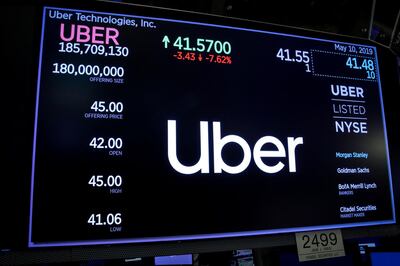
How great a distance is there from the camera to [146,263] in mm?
4988

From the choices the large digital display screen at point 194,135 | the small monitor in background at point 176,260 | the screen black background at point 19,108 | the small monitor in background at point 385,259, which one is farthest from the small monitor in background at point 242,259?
the screen black background at point 19,108

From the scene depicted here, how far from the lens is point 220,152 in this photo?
5.21 ft

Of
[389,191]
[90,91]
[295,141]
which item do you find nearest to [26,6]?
Answer: [90,91]

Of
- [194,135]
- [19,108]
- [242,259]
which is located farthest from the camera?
[242,259]

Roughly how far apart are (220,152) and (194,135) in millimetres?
136

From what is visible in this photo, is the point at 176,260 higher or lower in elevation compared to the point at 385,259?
lower

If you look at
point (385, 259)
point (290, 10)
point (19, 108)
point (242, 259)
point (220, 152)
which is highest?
point (290, 10)

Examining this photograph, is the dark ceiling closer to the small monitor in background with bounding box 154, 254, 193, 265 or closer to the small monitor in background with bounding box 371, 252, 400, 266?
the small monitor in background with bounding box 371, 252, 400, 266

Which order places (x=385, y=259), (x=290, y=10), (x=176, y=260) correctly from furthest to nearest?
(x=176, y=260) < (x=290, y=10) < (x=385, y=259)

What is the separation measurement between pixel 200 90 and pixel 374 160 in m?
0.96

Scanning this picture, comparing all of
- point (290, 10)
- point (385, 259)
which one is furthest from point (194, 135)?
point (290, 10)

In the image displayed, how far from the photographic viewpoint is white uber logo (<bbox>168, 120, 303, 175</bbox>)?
1524 mm

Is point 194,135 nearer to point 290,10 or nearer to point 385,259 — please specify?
point 385,259

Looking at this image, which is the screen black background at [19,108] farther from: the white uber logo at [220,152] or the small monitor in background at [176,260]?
the small monitor in background at [176,260]
